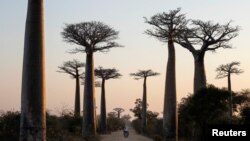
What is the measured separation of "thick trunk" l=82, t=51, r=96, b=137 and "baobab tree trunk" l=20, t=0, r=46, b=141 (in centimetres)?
1105

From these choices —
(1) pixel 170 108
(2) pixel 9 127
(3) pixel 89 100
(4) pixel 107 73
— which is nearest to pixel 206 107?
(1) pixel 170 108

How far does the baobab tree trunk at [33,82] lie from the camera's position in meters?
11.1

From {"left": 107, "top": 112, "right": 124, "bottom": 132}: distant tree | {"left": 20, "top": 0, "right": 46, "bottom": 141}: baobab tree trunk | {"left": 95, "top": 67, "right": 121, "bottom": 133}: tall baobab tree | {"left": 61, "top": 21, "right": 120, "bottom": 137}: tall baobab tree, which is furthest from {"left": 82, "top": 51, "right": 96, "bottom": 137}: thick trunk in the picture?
{"left": 107, "top": 112, "right": 124, "bottom": 132}: distant tree

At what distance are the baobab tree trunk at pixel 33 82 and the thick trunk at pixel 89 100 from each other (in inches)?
435

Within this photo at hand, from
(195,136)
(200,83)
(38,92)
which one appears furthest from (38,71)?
(200,83)

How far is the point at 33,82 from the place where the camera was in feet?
36.6

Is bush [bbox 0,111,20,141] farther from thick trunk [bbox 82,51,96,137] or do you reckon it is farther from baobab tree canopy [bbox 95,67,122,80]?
baobab tree canopy [bbox 95,67,122,80]

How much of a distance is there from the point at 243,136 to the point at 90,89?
15.8m

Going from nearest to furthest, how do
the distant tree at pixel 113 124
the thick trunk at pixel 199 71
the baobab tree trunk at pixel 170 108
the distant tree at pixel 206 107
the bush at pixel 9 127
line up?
1. the bush at pixel 9 127
2. the distant tree at pixel 206 107
3. the baobab tree trunk at pixel 170 108
4. the thick trunk at pixel 199 71
5. the distant tree at pixel 113 124

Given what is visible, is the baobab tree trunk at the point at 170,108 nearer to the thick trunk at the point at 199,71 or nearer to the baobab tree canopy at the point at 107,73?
the thick trunk at the point at 199,71

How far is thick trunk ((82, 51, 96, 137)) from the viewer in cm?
2262

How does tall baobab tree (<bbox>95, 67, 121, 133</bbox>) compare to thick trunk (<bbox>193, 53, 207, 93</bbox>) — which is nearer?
thick trunk (<bbox>193, 53, 207, 93</bbox>)

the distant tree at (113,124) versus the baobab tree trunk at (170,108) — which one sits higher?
the baobab tree trunk at (170,108)

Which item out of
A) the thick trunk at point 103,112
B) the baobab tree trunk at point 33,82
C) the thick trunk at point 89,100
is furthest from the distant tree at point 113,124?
the baobab tree trunk at point 33,82
